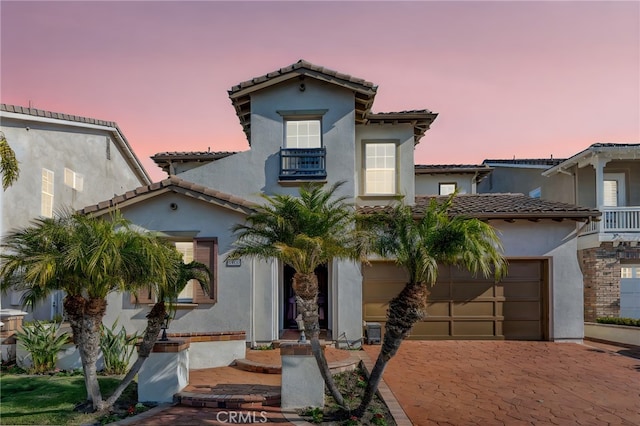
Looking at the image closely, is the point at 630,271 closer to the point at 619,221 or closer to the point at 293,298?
the point at 619,221

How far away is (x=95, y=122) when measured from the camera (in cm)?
1922

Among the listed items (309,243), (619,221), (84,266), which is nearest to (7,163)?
(84,266)

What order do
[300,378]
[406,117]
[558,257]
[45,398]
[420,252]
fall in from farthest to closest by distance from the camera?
[406,117]
[558,257]
[45,398]
[300,378]
[420,252]

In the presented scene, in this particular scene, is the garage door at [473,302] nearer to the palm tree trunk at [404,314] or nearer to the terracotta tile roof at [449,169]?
the palm tree trunk at [404,314]

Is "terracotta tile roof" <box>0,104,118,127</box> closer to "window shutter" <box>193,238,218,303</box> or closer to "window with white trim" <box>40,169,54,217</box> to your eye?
"window with white trim" <box>40,169,54,217</box>

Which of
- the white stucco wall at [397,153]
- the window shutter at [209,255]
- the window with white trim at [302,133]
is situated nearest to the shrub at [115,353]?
the window shutter at [209,255]

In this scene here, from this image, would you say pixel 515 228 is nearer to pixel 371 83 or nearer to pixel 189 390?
pixel 371 83

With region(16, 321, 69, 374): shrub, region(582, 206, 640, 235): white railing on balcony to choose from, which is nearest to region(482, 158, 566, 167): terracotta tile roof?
region(582, 206, 640, 235): white railing on balcony

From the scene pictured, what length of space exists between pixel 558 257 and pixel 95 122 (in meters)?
19.3

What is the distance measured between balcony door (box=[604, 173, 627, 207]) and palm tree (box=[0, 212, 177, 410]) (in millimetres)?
20554

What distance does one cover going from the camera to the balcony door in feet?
67.2

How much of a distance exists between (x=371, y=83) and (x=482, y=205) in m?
5.95

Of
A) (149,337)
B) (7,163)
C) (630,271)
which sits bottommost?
(149,337)

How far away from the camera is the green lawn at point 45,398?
812 cm
